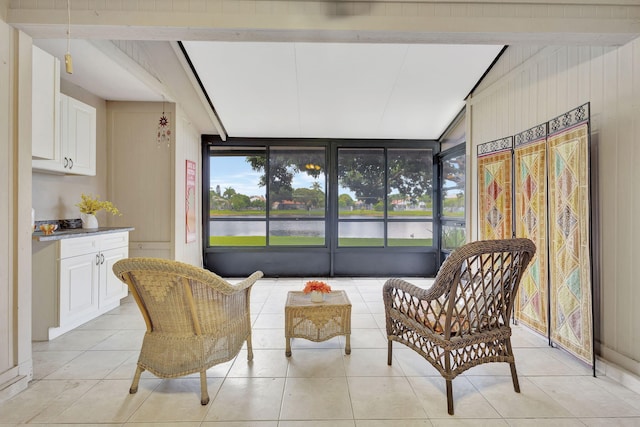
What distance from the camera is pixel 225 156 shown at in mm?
5840

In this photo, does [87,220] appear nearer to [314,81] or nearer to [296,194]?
[296,194]

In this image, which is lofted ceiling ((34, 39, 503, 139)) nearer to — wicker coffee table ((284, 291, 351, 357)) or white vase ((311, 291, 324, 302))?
white vase ((311, 291, 324, 302))

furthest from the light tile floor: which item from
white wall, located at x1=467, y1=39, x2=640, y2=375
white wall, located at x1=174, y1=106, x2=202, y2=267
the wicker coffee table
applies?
white wall, located at x1=174, y1=106, x2=202, y2=267

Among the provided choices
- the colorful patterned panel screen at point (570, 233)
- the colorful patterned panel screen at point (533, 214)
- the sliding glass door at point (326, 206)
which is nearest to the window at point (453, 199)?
the sliding glass door at point (326, 206)

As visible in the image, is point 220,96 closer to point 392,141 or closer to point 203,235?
point 203,235

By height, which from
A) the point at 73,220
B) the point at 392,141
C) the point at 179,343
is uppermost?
the point at 392,141

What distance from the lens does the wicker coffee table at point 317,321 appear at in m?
2.66

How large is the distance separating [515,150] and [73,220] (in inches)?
206

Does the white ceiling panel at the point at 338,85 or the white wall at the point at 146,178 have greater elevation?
the white ceiling panel at the point at 338,85

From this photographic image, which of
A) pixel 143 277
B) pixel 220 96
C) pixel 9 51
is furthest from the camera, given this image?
pixel 220 96

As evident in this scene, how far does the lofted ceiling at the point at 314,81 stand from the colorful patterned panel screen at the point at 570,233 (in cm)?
152

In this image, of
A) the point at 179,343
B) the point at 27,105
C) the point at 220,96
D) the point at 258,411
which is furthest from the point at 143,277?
the point at 220,96

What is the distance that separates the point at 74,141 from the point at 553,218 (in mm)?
4919

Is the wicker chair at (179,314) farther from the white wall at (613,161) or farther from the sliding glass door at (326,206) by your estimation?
the sliding glass door at (326,206)
